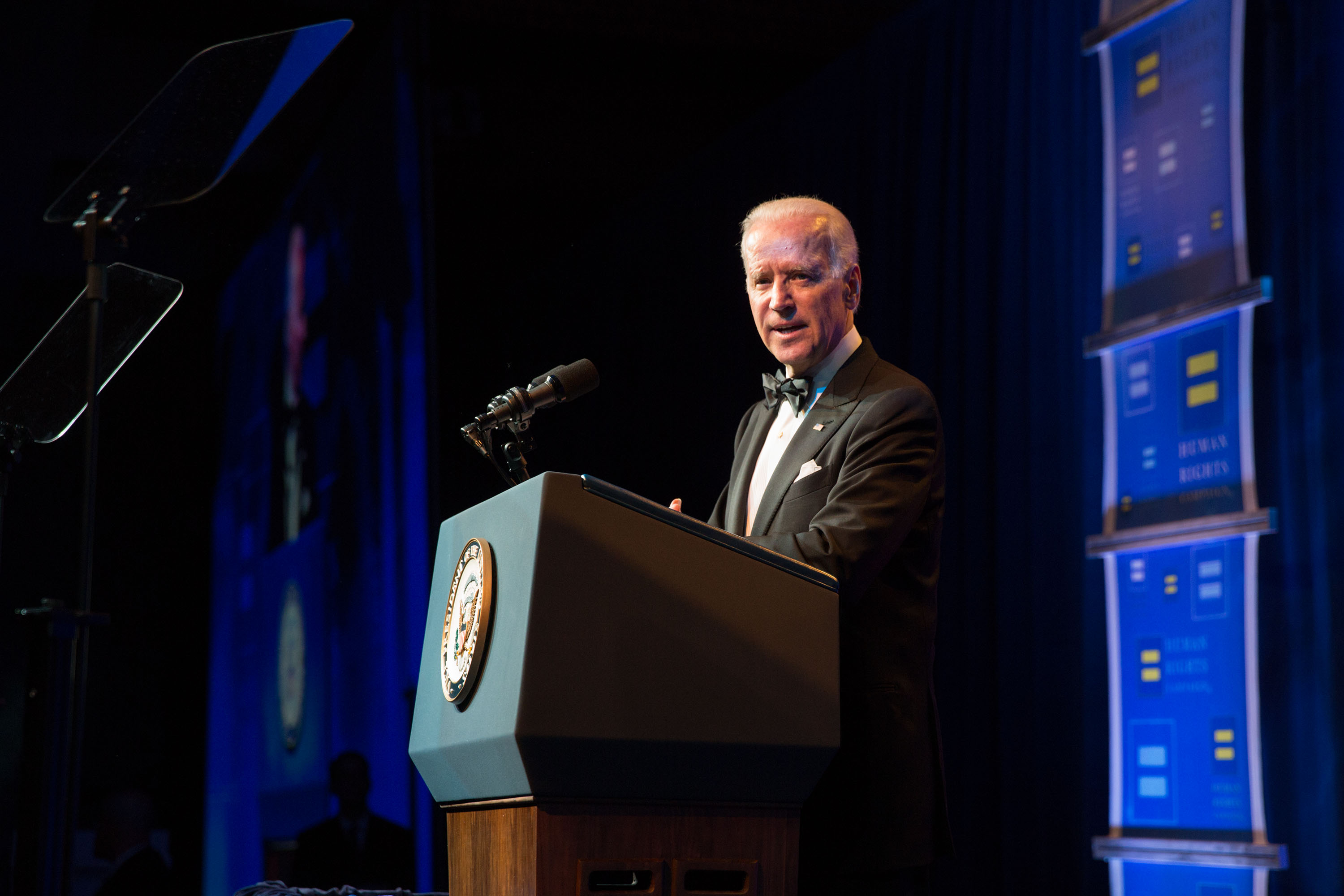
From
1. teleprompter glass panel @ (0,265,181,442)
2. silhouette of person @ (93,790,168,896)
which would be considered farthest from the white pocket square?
silhouette of person @ (93,790,168,896)

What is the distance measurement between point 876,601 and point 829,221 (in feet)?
2.11

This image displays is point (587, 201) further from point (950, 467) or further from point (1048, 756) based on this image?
point (1048, 756)

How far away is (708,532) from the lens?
155 centimetres

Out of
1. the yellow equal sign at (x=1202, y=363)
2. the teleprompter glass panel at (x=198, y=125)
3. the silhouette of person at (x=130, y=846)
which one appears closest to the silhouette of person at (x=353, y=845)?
the silhouette of person at (x=130, y=846)

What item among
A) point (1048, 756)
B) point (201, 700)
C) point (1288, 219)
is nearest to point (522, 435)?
point (1288, 219)

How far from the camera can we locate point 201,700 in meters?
7.99

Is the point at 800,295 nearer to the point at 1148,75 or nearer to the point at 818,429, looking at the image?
the point at 818,429

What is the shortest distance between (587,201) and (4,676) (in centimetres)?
411

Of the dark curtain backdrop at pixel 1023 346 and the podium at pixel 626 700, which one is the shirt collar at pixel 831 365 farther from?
the dark curtain backdrop at pixel 1023 346

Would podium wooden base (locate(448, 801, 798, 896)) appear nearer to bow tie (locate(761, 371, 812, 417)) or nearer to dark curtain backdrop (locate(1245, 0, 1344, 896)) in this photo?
bow tie (locate(761, 371, 812, 417))

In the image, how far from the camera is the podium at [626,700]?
142 centimetres

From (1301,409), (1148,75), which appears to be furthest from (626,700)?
(1148,75)

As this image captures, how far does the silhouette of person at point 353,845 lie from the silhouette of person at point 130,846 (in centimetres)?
127

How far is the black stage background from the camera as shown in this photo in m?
3.40
